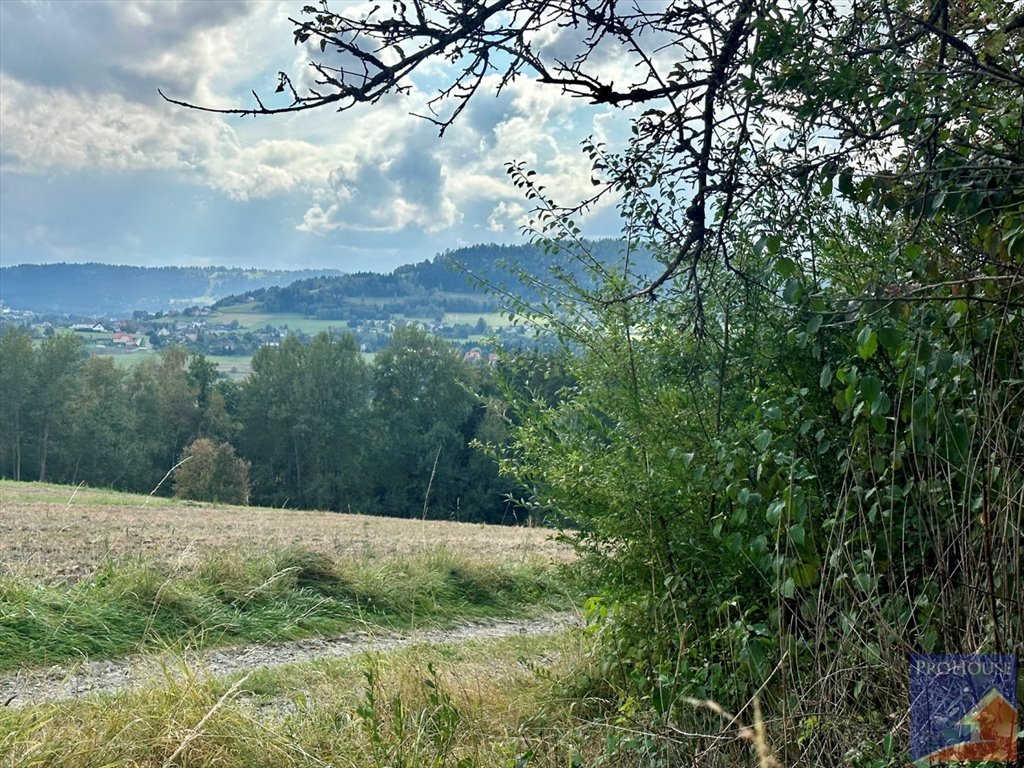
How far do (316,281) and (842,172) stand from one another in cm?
15293

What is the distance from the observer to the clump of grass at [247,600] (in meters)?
6.50

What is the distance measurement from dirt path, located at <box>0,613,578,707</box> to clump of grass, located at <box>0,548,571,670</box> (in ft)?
0.57

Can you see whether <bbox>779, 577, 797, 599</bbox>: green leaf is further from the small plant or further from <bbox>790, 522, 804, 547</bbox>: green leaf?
the small plant

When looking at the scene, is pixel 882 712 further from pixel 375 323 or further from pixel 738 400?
pixel 375 323

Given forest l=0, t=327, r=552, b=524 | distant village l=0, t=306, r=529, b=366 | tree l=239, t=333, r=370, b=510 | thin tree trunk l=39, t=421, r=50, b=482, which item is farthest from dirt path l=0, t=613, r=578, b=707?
distant village l=0, t=306, r=529, b=366

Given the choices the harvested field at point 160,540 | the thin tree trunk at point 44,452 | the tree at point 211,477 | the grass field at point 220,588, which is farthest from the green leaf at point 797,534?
the thin tree trunk at point 44,452

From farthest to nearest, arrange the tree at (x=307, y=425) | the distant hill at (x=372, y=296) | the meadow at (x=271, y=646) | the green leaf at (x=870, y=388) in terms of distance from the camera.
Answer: the distant hill at (x=372, y=296)
the tree at (x=307, y=425)
the meadow at (x=271, y=646)
the green leaf at (x=870, y=388)

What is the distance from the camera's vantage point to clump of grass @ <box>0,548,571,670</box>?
21.3 ft

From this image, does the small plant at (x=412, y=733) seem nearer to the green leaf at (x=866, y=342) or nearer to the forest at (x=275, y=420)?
the green leaf at (x=866, y=342)

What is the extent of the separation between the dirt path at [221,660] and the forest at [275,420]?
128ft

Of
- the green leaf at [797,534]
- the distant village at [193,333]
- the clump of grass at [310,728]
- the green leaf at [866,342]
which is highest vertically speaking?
the green leaf at [866,342]

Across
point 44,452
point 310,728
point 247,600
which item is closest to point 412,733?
point 310,728

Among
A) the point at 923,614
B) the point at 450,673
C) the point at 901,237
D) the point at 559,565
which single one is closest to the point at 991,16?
the point at 901,237

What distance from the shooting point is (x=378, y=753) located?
3.31 m
